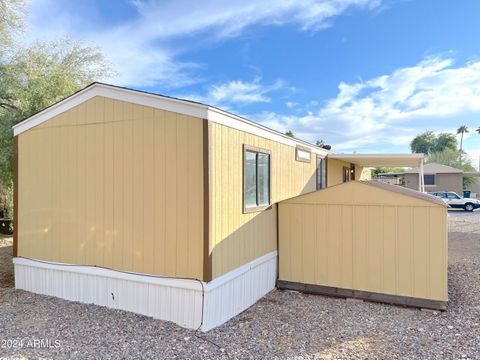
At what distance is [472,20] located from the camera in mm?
8078

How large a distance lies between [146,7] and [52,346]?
7965 millimetres

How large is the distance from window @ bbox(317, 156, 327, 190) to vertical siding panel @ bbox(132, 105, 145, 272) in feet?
Answer: 18.1

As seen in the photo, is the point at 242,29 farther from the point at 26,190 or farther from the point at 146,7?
the point at 26,190

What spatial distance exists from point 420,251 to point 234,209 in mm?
2980

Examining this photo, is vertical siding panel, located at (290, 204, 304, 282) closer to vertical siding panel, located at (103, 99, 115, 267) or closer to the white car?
vertical siding panel, located at (103, 99, 115, 267)

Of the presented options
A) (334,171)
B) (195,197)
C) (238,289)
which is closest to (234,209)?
(195,197)

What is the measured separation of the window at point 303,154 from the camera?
7452 millimetres

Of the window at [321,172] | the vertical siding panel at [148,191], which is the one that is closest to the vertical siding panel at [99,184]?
the vertical siding panel at [148,191]

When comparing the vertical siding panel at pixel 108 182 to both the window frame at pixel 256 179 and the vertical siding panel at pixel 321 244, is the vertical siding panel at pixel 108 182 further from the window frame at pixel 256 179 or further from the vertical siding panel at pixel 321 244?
the vertical siding panel at pixel 321 244

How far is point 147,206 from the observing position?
4785mm

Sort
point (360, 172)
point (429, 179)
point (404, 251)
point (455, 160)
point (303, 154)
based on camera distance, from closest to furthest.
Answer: point (404, 251)
point (303, 154)
point (360, 172)
point (429, 179)
point (455, 160)

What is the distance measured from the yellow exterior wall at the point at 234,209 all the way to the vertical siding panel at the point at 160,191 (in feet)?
2.38

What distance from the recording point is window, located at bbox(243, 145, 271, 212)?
5328 mm

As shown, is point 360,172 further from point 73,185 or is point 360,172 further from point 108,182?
point 73,185
